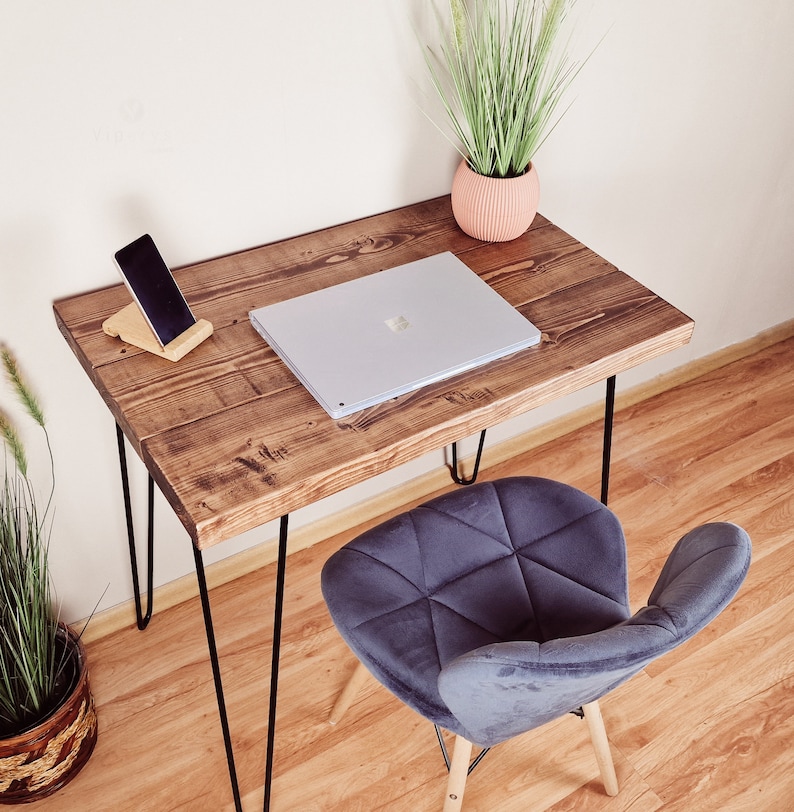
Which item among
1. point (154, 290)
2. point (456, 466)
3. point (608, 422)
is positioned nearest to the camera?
point (154, 290)

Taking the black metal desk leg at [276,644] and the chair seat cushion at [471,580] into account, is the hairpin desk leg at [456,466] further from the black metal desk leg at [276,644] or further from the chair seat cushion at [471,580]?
the black metal desk leg at [276,644]

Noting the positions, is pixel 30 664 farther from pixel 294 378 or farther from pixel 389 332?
pixel 389 332

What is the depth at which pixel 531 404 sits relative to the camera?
1.24m

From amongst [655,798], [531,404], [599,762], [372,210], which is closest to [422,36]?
[372,210]

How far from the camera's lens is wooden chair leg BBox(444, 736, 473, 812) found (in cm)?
130

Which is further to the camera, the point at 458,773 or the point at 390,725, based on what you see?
the point at 390,725

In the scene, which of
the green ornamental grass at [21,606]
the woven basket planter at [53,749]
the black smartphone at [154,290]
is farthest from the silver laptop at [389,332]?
the woven basket planter at [53,749]

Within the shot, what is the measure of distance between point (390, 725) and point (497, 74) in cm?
115

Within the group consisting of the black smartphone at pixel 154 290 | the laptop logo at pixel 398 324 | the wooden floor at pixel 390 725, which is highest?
the black smartphone at pixel 154 290

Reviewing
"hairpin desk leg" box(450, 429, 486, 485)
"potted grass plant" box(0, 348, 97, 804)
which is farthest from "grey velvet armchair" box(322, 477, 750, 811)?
"hairpin desk leg" box(450, 429, 486, 485)

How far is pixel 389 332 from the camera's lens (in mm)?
1287

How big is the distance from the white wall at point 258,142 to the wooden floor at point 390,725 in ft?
0.54

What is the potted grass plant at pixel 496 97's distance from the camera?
140 cm

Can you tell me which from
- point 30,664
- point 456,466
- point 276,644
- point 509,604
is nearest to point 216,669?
point 276,644
